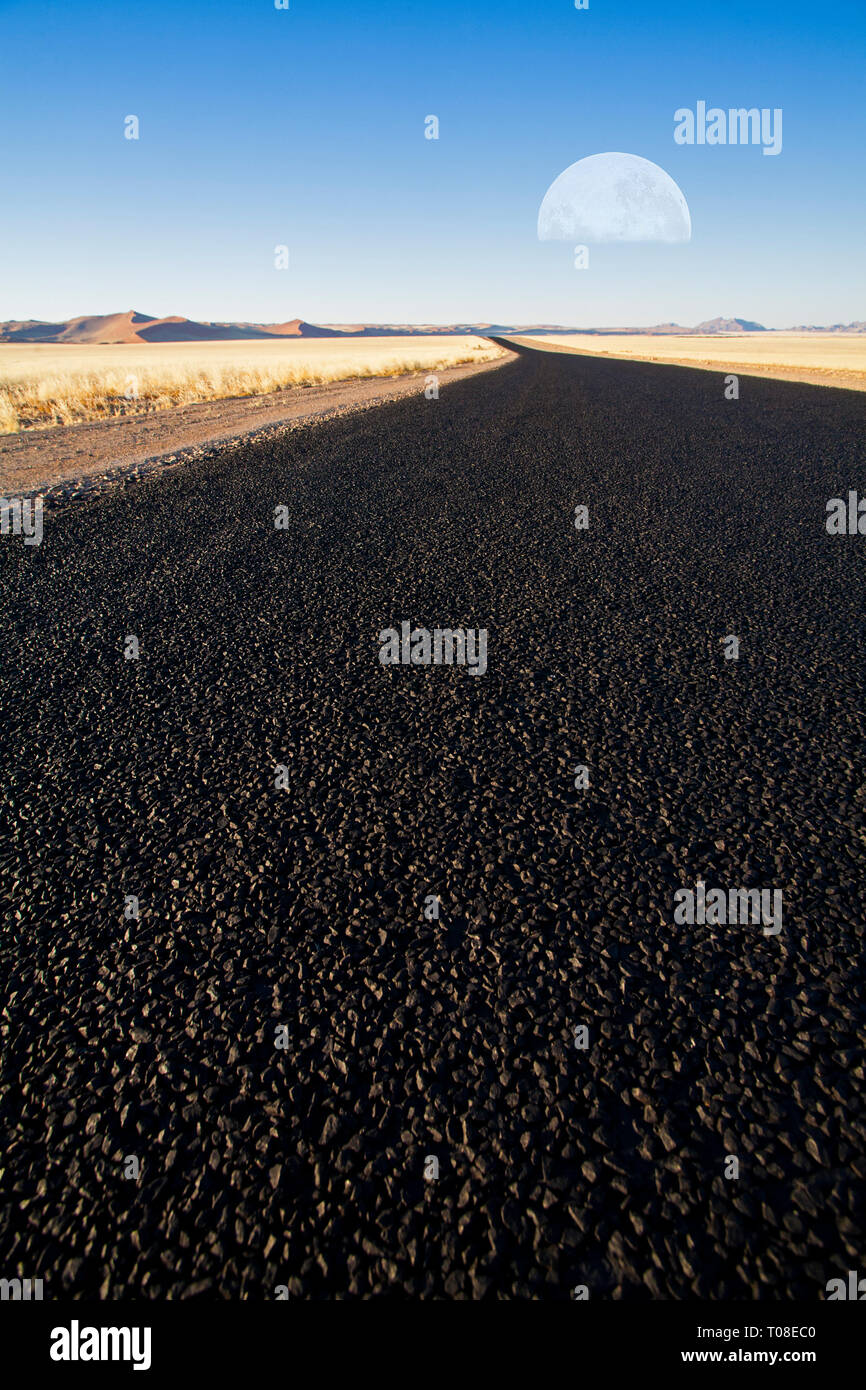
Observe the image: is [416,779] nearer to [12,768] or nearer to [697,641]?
[12,768]

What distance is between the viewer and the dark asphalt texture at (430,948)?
117cm

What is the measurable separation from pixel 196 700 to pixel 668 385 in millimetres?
20759

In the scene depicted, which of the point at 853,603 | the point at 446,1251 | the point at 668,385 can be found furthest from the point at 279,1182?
the point at 668,385

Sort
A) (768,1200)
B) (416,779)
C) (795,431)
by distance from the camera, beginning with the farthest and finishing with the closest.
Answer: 1. (795,431)
2. (416,779)
3. (768,1200)

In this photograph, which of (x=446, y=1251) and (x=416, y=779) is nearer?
(x=446, y=1251)

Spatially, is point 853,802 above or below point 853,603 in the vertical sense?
below

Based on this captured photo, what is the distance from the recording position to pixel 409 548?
5.05 m

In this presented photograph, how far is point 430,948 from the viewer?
67.4 inches

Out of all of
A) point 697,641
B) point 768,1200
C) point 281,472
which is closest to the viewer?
point 768,1200

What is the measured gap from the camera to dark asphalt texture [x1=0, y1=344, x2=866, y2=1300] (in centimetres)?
117

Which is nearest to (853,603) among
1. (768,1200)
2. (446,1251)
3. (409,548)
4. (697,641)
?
(697,641)
